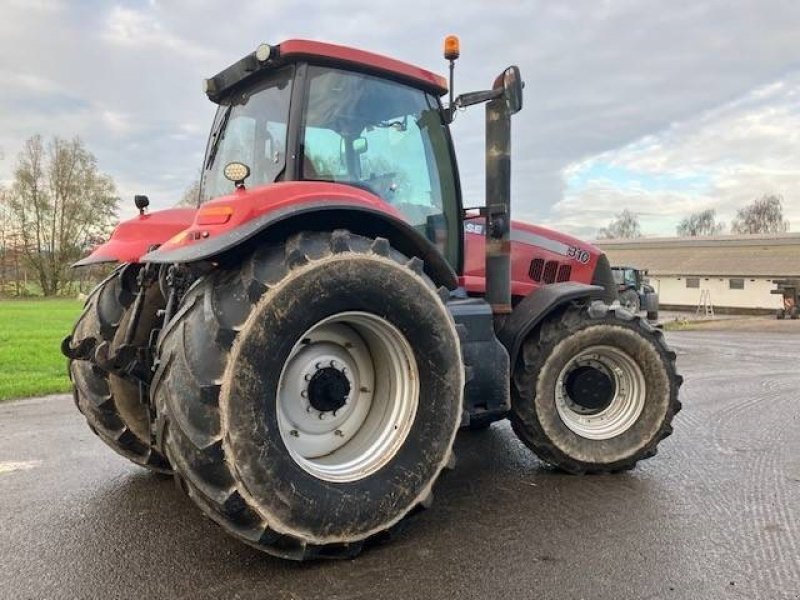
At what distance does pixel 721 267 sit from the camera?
37.2 metres

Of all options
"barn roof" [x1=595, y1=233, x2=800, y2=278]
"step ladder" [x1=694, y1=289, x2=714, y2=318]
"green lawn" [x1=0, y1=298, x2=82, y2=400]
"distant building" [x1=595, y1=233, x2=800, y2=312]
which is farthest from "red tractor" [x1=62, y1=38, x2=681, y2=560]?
"barn roof" [x1=595, y1=233, x2=800, y2=278]

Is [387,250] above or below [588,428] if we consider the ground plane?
above

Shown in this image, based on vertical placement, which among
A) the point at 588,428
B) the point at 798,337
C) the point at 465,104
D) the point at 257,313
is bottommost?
the point at 798,337

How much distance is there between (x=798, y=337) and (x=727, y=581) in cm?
1816

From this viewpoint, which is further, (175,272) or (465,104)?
(465,104)

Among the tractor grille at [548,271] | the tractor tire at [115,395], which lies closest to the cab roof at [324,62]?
the tractor tire at [115,395]

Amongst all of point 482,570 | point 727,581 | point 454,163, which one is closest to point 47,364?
point 454,163

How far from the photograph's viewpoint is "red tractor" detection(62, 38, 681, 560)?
259 centimetres

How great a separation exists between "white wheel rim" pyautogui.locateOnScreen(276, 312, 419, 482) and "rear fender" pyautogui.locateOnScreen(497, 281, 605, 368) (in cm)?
109

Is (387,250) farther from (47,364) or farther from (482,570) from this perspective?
(47,364)

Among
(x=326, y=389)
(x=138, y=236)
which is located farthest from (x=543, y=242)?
(x=138, y=236)

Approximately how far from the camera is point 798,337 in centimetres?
1794

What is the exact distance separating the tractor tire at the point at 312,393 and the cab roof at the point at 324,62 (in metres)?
1.08

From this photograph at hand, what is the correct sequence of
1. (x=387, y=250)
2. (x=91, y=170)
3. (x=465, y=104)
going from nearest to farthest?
1. (x=387, y=250)
2. (x=465, y=104)
3. (x=91, y=170)
